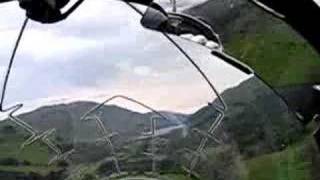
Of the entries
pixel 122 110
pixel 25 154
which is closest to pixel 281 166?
pixel 122 110

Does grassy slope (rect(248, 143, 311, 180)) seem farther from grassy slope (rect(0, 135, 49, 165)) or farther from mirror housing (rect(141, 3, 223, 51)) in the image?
grassy slope (rect(0, 135, 49, 165))

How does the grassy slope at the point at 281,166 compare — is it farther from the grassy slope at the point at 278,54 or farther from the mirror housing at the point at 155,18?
the mirror housing at the point at 155,18

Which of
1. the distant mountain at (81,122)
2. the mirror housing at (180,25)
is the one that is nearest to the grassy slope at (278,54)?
the mirror housing at (180,25)

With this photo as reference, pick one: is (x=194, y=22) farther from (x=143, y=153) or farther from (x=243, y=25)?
(x=243, y=25)

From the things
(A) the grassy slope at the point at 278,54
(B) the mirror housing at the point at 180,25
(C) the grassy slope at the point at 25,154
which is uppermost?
(B) the mirror housing at the point at 180,25

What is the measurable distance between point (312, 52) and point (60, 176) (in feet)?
1.37

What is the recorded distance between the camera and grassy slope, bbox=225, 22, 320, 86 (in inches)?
49.5

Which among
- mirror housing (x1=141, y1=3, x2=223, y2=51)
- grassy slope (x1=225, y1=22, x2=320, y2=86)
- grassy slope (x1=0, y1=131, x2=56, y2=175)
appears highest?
mirror housing (x1=141, y1=3, x2=223, y2=51)

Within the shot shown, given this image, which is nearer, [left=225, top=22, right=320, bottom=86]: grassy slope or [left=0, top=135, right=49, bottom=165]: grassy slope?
[left=0, top=135, right=49, bottom=165]: grassy slope

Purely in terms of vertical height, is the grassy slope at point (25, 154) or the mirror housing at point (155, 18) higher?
the mirror housing at point (155, 18)

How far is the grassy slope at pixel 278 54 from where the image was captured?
1.26 m

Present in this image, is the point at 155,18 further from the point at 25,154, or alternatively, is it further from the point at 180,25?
the point at 25,154

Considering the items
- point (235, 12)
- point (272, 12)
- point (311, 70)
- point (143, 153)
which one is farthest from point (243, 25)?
point (143, 153)

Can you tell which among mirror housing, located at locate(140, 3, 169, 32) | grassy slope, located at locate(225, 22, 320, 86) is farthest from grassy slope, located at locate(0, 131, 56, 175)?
grassy slope, located at locate(225, 22, 320, 86)
